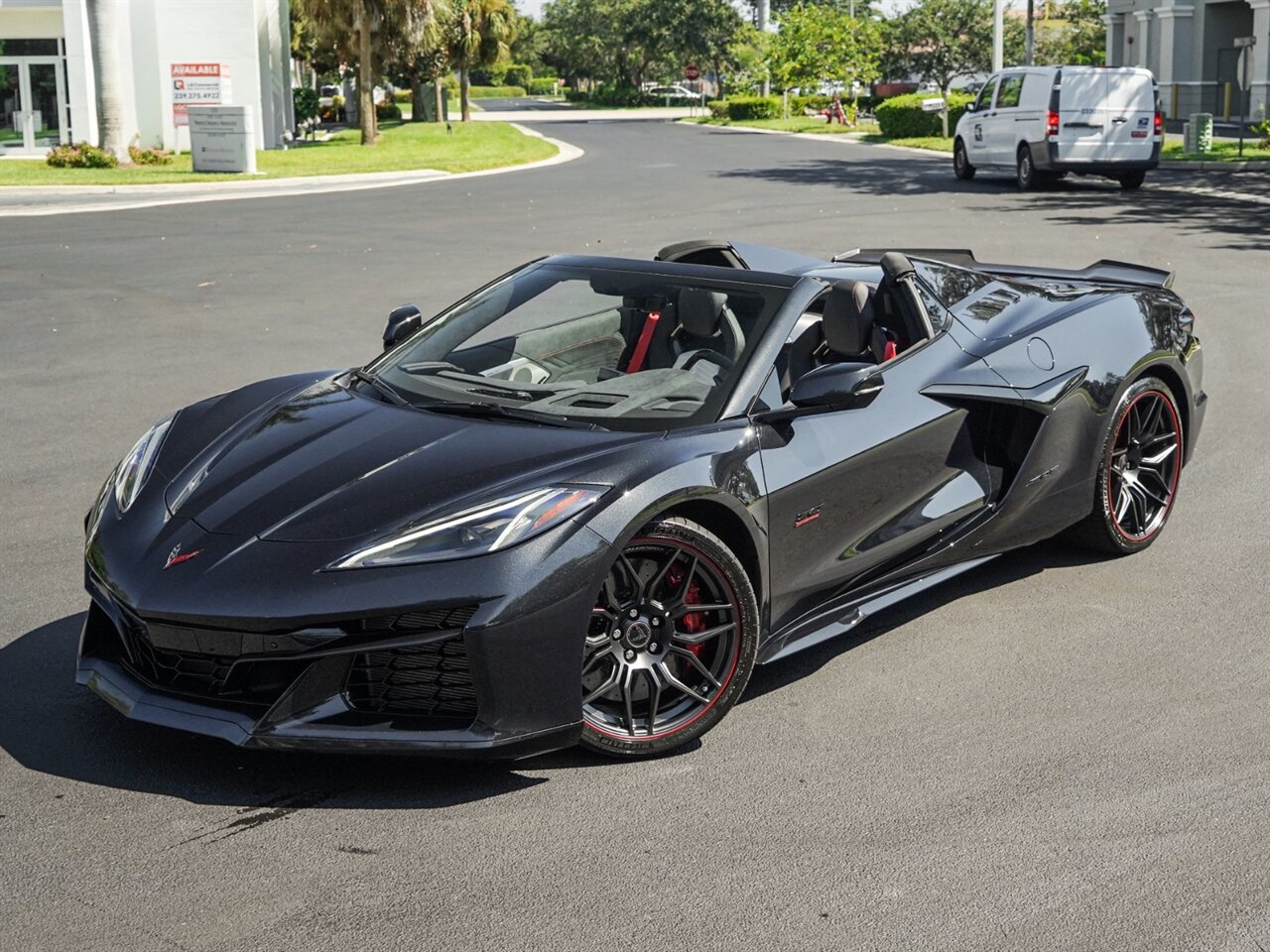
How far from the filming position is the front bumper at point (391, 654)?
3863mm

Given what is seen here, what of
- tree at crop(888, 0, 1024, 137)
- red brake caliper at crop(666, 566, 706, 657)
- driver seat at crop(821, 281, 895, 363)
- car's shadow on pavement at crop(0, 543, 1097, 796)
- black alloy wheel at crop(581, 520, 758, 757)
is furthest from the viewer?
tree at crop(888, 0, 1024, 137)

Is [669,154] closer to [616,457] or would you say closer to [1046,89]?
[1046,89]

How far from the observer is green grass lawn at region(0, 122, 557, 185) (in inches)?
1129

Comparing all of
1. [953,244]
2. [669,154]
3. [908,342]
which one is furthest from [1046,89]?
[908,342]

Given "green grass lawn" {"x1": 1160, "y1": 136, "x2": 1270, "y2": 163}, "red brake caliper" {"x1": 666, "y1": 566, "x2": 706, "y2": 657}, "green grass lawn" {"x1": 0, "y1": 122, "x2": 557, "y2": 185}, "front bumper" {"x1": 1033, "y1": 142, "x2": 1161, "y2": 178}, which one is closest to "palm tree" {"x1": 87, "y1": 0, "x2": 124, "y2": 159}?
"green grass lawn" {"x1": 0, "y1": 122, "x2": 557, "y2": 185}

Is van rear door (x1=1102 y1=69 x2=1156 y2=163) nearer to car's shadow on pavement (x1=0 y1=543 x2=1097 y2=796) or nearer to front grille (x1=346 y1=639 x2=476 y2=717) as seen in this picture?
car's shadow on pavement (x1=0 y1=543 x2=1097 y2=796)

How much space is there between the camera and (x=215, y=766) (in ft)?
13.9

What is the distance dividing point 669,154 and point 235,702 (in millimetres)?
35098

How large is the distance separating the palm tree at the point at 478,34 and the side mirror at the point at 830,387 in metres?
55.3

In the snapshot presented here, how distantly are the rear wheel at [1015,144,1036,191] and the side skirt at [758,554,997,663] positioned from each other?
842 inches

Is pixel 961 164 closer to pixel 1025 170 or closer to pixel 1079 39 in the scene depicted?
pixel 1025 170

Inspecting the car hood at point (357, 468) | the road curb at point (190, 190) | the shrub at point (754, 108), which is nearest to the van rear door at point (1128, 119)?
the road curb at point (190, 190)

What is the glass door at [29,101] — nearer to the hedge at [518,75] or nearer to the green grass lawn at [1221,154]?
the green grass lawn at [1221,154]

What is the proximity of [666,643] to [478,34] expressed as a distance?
59588 millimetres
